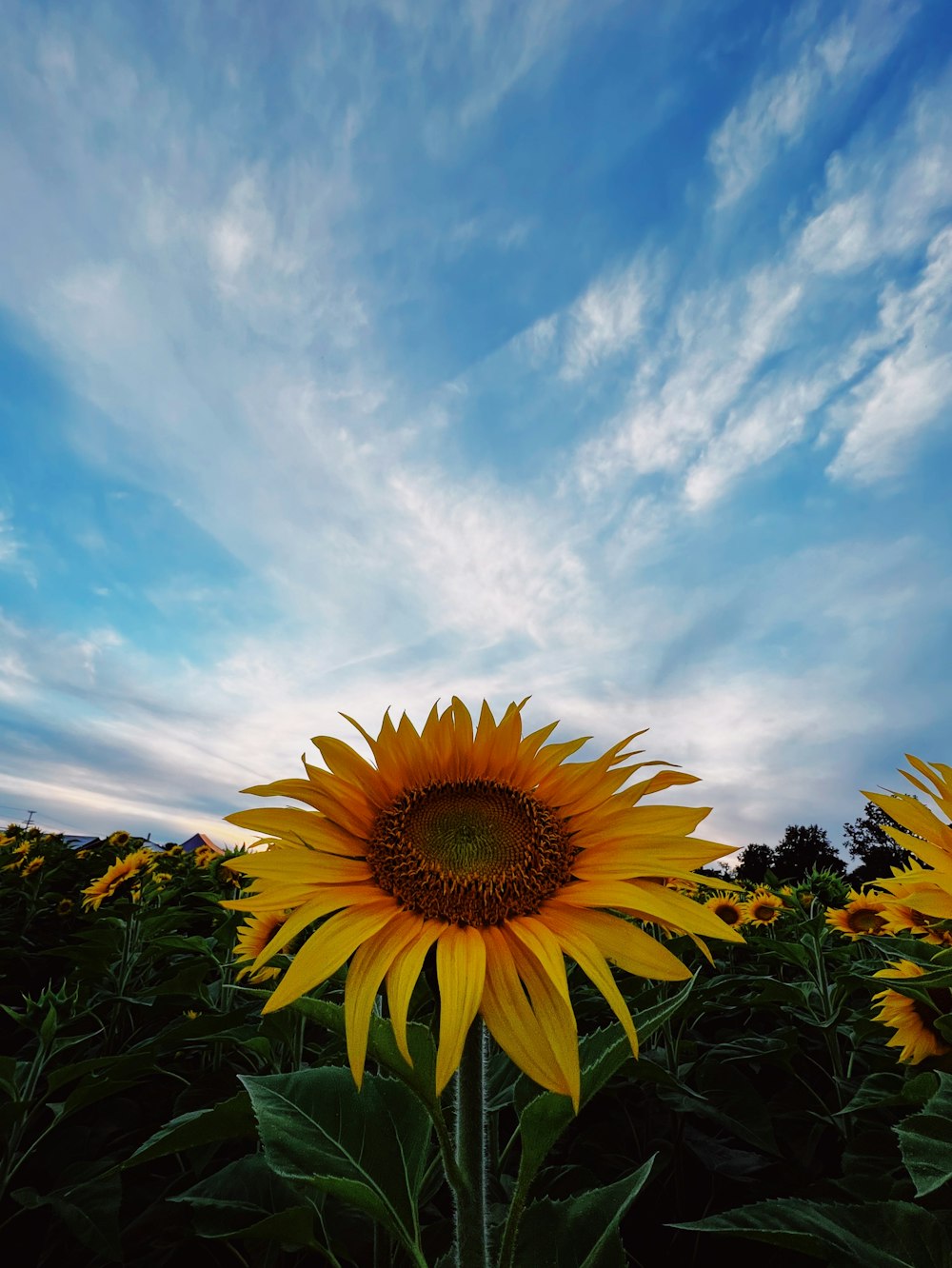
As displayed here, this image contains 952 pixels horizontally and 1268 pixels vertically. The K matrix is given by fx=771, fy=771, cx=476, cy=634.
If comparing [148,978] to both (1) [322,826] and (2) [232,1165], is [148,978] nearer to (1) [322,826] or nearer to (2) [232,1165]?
(2) [232,1165]

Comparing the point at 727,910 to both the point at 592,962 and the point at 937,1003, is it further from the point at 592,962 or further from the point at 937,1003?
the point at 592,962

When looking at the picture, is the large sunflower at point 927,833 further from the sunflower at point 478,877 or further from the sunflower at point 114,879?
the sunflower at point 114,879

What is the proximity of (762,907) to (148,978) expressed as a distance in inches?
181

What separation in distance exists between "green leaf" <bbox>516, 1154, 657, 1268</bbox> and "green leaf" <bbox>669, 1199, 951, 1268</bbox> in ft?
0.54

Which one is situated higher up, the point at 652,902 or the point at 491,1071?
the point at 652,902

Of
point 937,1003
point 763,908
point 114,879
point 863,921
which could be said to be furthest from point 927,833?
point 114,879

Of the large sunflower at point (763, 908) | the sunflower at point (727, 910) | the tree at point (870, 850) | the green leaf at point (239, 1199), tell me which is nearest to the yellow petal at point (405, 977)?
the green leaf at point (239, 1199)

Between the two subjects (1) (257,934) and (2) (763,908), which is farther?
(2) (763,908)

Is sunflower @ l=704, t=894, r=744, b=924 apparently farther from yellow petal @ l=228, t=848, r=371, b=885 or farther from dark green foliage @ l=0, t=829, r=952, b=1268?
yellow petal @ l=228, t=848, r=371, b=885

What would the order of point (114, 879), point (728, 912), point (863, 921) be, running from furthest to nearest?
point (114, 879), point (728, 912), point (863, 921)

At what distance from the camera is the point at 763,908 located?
20.1 feet

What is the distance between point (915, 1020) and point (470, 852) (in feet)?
6.83

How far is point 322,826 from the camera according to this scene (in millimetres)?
1507

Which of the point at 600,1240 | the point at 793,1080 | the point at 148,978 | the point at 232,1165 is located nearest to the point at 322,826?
the point at 600,1240
